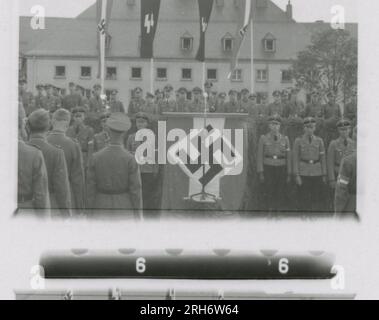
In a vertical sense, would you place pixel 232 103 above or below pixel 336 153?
above

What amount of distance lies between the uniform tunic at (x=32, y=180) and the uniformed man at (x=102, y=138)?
232mm

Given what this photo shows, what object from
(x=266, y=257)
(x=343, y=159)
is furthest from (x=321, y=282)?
(x=343, y=159)

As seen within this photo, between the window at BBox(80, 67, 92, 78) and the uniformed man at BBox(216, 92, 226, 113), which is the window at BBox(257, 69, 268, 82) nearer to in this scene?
the uniformed man at BBox(216, 92, 226, 113)

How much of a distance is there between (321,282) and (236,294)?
1.20 ft

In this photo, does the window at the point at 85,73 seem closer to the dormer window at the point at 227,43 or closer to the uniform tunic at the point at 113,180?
the uniform tunic at the point at 113,180

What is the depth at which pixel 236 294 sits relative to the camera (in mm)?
4129

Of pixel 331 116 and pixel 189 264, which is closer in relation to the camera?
pixel 189 264

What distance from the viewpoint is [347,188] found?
4.18 m

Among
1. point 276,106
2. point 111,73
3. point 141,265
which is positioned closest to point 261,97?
point 276,106

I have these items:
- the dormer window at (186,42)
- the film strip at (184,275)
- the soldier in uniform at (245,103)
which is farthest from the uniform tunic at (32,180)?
the soldier in uniform at (245,103)

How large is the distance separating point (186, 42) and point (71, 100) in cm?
56

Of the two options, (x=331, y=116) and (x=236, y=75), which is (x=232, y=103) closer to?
(x=236, y=75)

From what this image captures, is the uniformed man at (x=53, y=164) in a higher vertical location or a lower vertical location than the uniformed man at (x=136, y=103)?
lower

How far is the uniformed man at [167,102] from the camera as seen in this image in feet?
13.8
